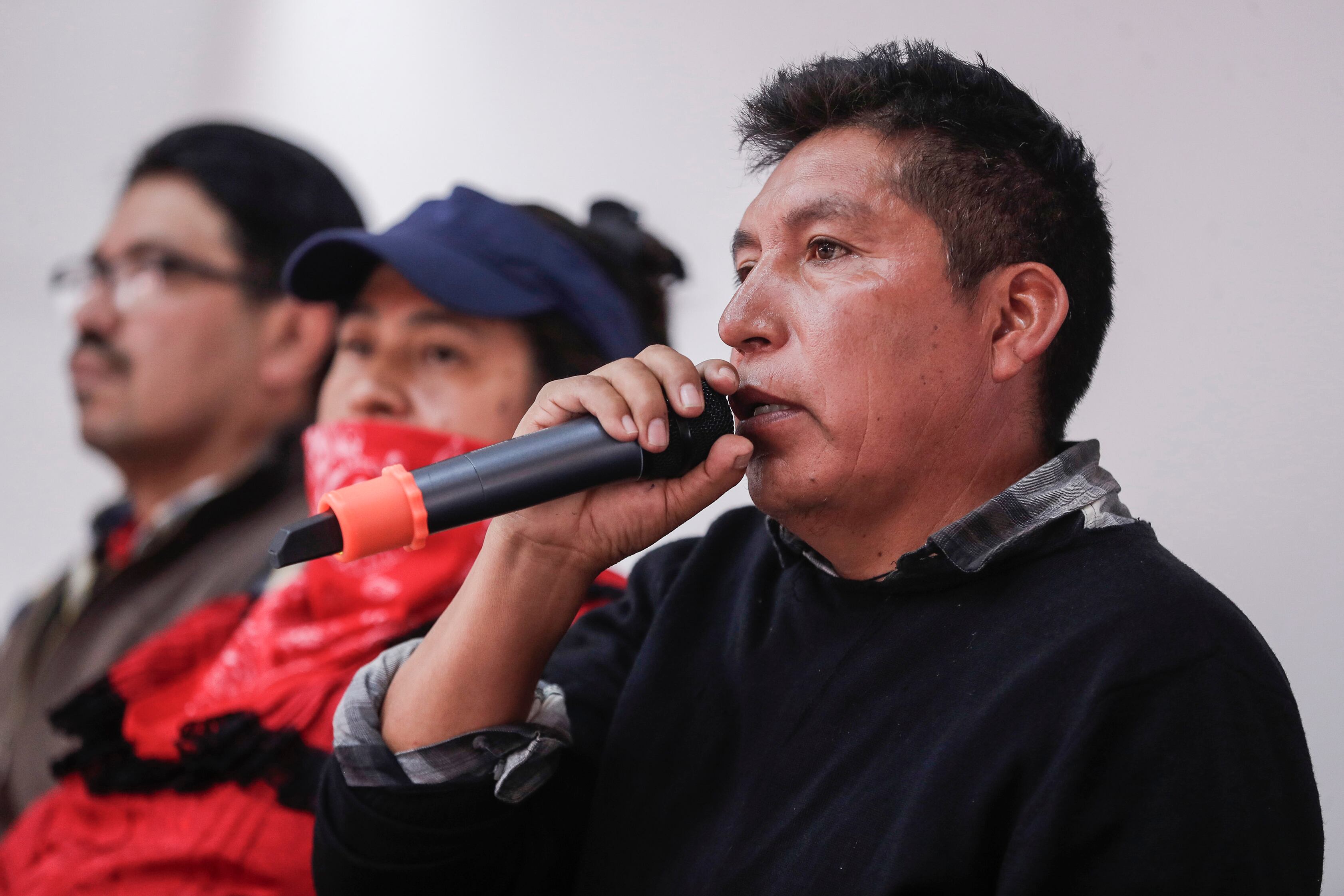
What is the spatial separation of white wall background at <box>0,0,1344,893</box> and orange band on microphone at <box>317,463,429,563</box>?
0.81 metres

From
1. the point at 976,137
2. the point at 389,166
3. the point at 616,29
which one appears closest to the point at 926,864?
the point at 976,137

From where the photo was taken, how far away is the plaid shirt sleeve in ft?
3.30

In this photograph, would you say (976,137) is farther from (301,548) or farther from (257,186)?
(257,186)

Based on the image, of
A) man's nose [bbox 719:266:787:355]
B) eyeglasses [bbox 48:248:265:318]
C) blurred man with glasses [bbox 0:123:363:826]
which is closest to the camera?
man's nose [bbox 719:266:787:355]

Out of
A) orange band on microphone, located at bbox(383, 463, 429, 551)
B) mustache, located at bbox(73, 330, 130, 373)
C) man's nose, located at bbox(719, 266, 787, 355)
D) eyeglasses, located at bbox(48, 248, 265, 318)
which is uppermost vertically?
man's nose, located at bbox(719, 266, 787, 355)

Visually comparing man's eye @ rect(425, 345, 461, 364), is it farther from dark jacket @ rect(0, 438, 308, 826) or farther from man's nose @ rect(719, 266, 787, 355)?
man's nose @ rect(719, 266, 787, 355)

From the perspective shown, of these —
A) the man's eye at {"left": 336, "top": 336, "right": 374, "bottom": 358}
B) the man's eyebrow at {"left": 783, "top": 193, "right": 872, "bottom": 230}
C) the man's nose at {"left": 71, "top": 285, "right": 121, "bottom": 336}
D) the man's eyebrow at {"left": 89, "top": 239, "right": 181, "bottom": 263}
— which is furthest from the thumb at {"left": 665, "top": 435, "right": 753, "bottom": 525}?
the man's nose at {"left": 71, "top": 285, "right": 121, "bottom": 336}

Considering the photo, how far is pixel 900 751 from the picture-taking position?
2.75ft

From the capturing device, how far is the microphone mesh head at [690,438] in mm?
862

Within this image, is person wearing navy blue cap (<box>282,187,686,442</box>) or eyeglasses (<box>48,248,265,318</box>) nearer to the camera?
person wearing navy blue cap (<box>282,187,686,442</box>)

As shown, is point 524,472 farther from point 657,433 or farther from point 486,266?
point 486,266

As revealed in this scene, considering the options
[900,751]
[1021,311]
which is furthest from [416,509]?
[1021,311]

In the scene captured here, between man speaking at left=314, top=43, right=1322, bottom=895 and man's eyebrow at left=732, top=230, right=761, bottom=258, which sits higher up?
man's eyebrow at left=732, top=230, right=761, bottom=258

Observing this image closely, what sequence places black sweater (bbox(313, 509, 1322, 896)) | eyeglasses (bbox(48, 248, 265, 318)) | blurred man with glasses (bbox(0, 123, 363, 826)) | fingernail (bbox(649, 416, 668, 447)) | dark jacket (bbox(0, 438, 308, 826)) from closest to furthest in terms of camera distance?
black sweater (bbox(313, 509, 1322, 896)) < fingernail (bbox(649, 416, 668, 447)) < dark jacket (bbox(0, 438, 308, 826)) < blurred man with glasses (bbox(0, 123, 363, 826)) < eyeglasses (bbox(48, 248, 265, 318))
